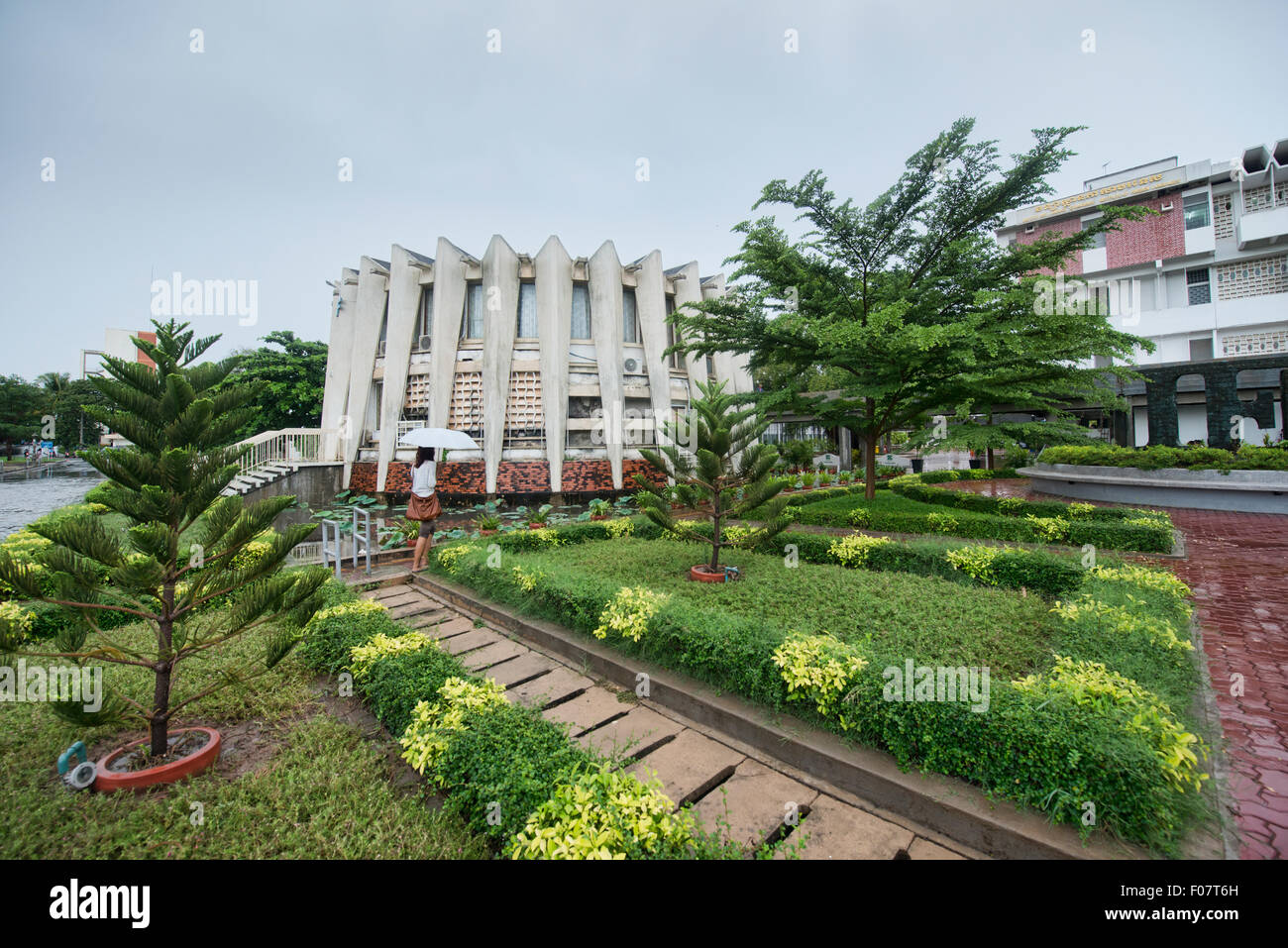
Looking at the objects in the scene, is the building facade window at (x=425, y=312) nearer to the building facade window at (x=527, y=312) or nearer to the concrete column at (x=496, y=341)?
the concrete column at (x=496, y=341)

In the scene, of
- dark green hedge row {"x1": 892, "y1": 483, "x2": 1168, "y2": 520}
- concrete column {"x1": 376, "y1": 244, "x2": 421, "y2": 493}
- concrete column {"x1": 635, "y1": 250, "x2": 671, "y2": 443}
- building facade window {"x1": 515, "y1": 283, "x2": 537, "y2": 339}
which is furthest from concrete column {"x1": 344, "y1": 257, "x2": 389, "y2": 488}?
dark green hedge row {"x1": 892, "y1": 483, "x2": 1168, "y2": 520}

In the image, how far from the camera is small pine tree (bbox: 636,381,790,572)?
6.38 m

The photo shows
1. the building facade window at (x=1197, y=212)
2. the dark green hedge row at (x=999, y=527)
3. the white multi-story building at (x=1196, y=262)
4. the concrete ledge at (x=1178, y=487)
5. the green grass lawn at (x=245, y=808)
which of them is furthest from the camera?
the building facade window at (x=1197, y=212)

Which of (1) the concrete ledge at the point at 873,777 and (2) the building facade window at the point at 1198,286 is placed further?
(2) the building facade window at the point at 1198,286

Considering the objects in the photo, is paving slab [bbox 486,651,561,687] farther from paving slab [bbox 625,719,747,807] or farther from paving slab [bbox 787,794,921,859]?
paving slab [bbox 787,794,921,859]

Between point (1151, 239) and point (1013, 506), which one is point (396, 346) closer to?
point (1013, 506)

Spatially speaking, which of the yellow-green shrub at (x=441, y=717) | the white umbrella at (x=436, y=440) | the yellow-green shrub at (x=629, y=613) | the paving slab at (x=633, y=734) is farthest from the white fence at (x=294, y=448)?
the paving slab at (x=633, y=734)

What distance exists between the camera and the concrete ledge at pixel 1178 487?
10766mm

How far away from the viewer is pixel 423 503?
26.3 ft

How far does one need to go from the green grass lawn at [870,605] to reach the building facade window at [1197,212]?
81.5 feet

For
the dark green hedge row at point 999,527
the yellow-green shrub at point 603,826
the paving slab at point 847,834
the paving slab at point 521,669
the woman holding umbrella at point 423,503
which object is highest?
the woman holding umbrella at point 423,503

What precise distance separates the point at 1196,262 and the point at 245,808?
1218 inches

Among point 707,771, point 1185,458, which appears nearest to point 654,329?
point 1185,458
